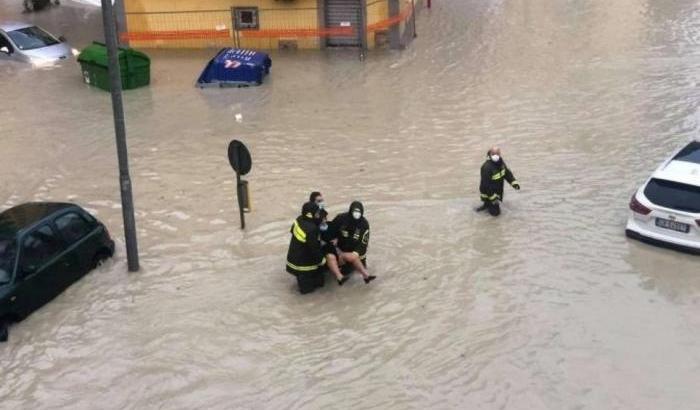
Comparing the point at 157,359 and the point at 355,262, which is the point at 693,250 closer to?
the point at 355,262

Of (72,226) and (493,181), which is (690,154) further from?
(72,226)

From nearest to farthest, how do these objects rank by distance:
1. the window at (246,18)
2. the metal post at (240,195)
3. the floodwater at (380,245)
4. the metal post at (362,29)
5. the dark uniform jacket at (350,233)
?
the floodwater at (380,245) < the dark uniform jacket at (350,233) < the metal post at (240,195) < the metal post at (362,29) < the window at (246,18)

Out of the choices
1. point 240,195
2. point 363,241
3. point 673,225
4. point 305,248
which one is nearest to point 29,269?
point 240,195

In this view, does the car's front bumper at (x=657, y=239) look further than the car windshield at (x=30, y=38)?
No

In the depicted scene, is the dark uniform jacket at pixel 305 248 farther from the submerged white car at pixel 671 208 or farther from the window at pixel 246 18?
the window at pixel 246 18

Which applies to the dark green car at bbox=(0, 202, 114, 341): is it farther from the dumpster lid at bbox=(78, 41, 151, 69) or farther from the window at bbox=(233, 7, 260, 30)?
the window at bbox=(233, 7, 260, 30)

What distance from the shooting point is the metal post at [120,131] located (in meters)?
10.5

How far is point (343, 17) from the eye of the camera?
80.2 ft

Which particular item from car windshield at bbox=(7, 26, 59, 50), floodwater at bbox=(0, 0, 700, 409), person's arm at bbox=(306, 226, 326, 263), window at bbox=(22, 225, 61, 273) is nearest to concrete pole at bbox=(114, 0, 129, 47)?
car windshield at bbox=(7, 26, 59, 50)

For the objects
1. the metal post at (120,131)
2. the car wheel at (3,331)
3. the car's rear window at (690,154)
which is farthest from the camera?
the car's rear window at (690,154)

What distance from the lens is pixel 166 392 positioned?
8922 millimetres

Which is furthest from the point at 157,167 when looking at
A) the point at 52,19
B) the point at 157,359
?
the point at 52,19

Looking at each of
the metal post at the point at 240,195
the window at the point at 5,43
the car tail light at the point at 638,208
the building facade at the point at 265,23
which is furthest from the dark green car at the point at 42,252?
the building facade at the point at 265,23

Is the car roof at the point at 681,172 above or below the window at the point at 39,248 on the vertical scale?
above
